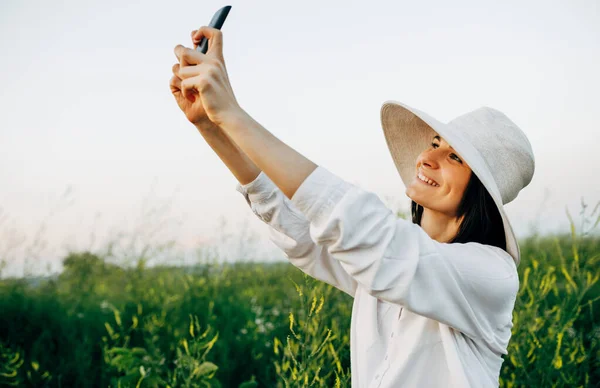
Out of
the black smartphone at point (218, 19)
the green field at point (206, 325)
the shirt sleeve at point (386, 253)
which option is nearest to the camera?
the shirt sleeve at point (386, 253)

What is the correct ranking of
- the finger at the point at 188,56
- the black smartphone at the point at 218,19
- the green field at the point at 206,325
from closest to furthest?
1. the finger at the point at 188,56
2. the black smartphone at the point at 218,19
3. the green field at the point at 206,325

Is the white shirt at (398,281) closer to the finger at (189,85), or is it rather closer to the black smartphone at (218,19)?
the finger at (189,85)

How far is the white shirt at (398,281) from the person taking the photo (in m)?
1.26

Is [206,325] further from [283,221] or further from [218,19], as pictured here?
[218,19]

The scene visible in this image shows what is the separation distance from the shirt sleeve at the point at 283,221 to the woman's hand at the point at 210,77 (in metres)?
0.37

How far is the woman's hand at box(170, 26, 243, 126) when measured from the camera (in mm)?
1294

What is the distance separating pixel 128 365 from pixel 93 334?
1286 mm

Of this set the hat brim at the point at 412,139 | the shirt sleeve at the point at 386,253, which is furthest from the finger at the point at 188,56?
the hat brim at the point at 412,139

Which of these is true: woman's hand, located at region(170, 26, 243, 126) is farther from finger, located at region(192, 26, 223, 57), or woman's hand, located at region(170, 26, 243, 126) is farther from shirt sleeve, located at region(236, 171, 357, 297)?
shirt sleeve, located at region(236, 171, 357, 297)

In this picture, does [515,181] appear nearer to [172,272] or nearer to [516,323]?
[516,323]

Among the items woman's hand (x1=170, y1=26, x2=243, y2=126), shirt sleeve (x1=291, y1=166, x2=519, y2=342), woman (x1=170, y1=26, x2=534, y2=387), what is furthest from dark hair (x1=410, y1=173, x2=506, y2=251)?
woman's hand (x1=170, y1=26, x2=243, y2=126)

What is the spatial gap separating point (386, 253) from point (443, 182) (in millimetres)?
531

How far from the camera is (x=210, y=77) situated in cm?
130

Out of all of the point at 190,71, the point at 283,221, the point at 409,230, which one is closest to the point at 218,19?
the point at 190,71
